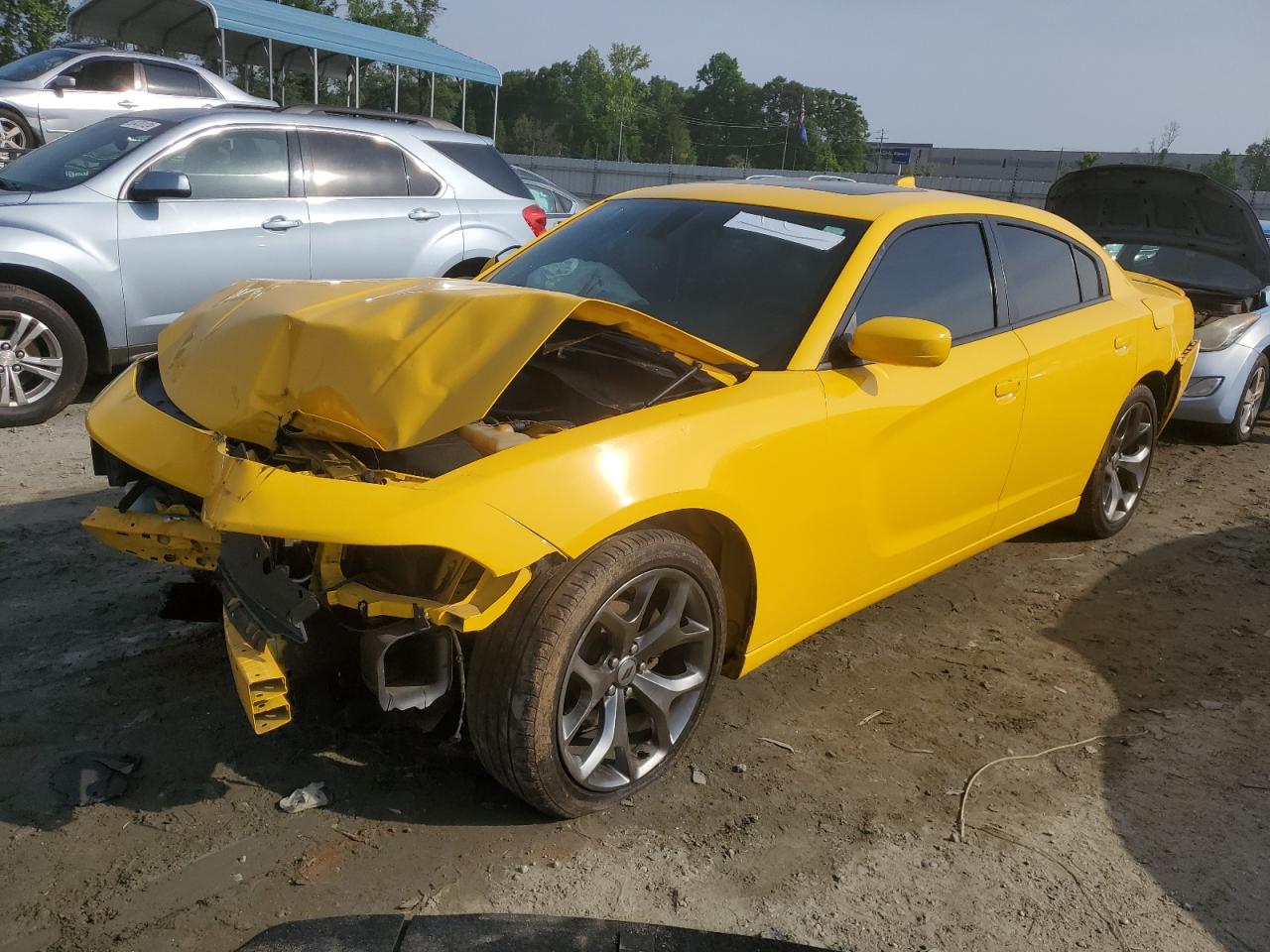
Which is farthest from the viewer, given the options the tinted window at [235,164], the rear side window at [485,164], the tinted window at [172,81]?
the tinted window at [172,81]

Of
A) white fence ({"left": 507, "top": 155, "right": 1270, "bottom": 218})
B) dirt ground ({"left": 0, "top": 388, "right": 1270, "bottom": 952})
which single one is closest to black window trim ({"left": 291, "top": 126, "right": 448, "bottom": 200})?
dirt ground ({"left": 0, "top": 388, "right": 1270, "bottom": 952})

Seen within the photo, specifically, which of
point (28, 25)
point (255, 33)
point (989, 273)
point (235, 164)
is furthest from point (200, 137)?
point (28, 25)

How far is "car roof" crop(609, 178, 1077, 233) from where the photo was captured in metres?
3.73

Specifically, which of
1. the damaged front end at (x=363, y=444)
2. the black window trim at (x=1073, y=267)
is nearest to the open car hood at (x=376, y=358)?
the damaged front end at (x=363, y=444)

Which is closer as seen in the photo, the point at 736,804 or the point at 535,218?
the point at 736,804

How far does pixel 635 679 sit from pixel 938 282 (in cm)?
192

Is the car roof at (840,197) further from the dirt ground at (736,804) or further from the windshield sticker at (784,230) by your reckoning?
the dirt ground at (736,804)

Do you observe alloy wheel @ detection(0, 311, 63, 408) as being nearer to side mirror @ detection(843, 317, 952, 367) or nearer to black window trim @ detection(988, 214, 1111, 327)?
side mirror @ detection(843, 317, 952, 367)

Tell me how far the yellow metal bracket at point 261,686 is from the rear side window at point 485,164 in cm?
Result: 579

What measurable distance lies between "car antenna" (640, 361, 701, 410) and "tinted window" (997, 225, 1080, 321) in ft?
5.46

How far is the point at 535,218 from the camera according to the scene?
7.74 meters

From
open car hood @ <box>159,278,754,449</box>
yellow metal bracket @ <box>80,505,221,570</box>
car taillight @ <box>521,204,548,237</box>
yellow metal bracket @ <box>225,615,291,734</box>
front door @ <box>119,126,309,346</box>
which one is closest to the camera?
yellow metal bracket @ <box>225,615,291,734</box>

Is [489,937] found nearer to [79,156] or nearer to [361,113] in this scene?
[79,156]

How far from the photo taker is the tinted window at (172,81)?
1412 centimetres
